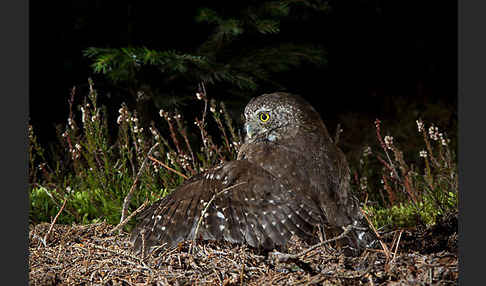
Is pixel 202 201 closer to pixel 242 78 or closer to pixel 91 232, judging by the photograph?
pixel 91 232

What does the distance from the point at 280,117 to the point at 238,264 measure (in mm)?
886

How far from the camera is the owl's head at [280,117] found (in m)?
2.71

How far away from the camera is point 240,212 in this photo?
2434 mm

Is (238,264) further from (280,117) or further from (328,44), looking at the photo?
(328,44)

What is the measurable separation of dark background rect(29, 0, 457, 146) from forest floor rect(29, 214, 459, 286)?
2.98 metres

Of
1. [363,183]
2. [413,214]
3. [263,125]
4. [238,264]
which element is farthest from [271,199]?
[363,183]

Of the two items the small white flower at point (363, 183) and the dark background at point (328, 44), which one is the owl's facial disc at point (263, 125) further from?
the dark background at point (328, 44)

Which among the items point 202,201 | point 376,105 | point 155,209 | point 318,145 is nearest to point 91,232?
point 155,209

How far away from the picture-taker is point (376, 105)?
8.39 m

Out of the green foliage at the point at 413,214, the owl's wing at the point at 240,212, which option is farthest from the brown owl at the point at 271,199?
the green foliage at the point at 413,214

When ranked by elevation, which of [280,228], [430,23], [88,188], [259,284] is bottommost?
[88,188]

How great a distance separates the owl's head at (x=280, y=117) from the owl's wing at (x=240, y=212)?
31cm

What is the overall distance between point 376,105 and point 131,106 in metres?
4.80

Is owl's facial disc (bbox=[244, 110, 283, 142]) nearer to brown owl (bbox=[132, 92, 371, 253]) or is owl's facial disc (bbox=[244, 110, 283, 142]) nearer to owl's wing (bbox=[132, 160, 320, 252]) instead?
brown owl (bbox=[132, 92, 371, 253])
